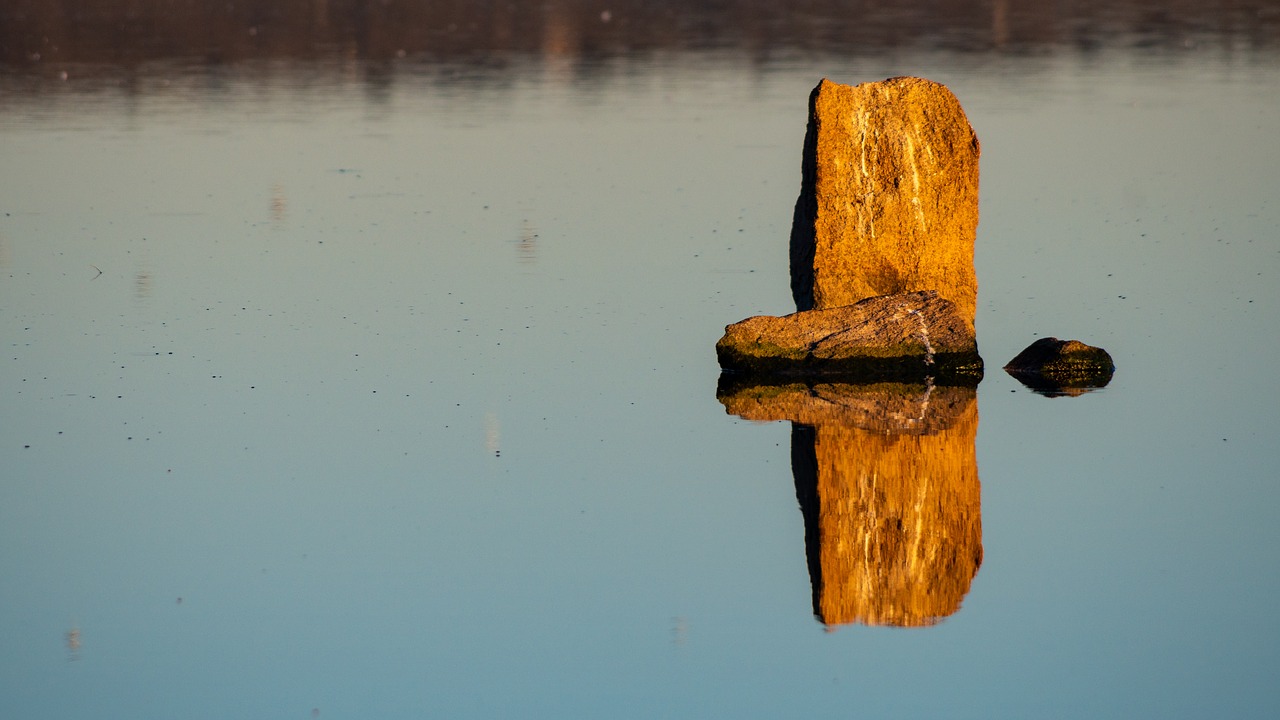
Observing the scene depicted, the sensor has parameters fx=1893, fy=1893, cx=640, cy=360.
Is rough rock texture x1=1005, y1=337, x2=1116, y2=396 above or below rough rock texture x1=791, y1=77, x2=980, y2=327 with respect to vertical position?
below

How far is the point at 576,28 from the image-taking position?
46.7 m

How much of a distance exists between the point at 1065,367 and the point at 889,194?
1.96 m

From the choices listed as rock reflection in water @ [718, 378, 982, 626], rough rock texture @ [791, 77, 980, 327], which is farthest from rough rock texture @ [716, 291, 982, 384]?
rough rock texture @ [791, 77, 980, 327]

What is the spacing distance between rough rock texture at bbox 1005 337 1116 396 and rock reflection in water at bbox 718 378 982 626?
2.06 feet

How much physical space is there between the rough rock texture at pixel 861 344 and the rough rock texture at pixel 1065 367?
0.39m

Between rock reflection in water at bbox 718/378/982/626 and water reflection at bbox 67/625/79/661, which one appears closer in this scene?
water reflection at bbox 67/625/79/661

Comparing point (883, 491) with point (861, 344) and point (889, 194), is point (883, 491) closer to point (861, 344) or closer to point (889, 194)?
point (861, 344)

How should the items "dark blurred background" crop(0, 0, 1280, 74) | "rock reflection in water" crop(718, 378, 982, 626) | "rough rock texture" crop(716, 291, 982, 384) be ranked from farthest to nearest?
"dark blurred background" crop(0, 0, 1280, 74), "rough rock texture" crop(716, 291, 982, 384), "rock reflection in water" crop(718, 378, 982, 626)

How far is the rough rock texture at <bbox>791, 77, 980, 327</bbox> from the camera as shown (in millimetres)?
14383

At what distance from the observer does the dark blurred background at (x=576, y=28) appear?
135ft

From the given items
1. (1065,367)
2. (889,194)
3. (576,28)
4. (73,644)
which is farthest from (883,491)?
(576,28)

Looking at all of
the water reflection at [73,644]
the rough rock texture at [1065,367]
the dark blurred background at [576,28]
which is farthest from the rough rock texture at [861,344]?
the dark blurred background at [576,28]

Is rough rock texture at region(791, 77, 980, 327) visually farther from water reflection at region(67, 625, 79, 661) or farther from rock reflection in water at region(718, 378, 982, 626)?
water reflection at region(67, 625, 79, 661)

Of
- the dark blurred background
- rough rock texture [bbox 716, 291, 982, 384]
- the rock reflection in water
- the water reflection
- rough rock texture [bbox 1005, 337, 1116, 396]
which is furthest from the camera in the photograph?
the dark blurred background
